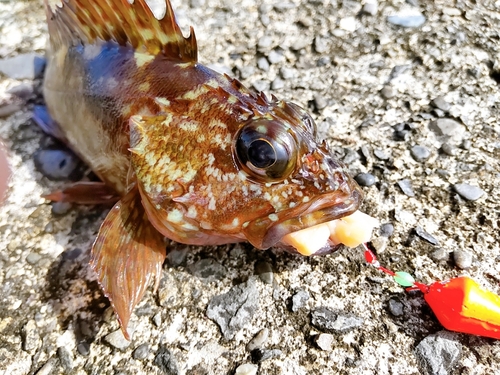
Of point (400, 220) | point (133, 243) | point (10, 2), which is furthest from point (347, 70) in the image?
point (10, 2)

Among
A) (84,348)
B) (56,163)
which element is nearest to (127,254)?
(84,348)

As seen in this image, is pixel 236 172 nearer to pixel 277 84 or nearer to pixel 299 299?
pixel 299 299

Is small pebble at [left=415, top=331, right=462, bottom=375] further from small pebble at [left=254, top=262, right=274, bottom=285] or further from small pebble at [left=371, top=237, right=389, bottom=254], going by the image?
small pebble at [left=254, top=262, right=274, bottom=285]

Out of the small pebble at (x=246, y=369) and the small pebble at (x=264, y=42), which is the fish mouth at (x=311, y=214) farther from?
the small pebble at (x=264, y=42)

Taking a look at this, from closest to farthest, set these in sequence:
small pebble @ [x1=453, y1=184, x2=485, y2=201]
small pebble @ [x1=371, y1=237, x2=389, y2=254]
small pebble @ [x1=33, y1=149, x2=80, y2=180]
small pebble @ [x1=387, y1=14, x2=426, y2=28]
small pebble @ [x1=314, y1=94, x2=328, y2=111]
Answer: small pebble @ [x1=371, y1=237, x2=389, y2=254] → small pebble @ [x1=453, y1=184, x2=485, y2=201] → small pebble @ [x1=33, y1=149, x2=80, y2=180] → small pebble @ [x1=314, y1=94, x2=328, y2=111] → small pebble @ [x1=387, y1=14, x2=426, y2=28]

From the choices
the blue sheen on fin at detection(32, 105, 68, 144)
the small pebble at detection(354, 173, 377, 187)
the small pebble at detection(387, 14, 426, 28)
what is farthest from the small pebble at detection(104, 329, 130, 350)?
the small pebble at detection(387, 14, 426, 28)

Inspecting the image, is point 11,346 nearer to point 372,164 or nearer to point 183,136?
point 183,136

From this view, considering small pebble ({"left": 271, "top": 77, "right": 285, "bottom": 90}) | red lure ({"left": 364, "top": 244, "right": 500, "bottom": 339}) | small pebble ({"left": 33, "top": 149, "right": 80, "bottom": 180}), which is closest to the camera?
red lure ({"left": 364, "top": 244, "right": 500, "bottom": 339})
